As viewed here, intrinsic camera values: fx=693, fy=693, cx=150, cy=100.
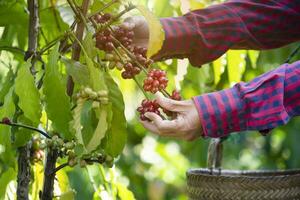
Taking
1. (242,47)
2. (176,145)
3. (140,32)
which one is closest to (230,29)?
(242,47)

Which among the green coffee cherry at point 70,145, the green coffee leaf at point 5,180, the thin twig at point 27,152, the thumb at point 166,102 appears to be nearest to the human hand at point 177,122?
the thumb at point 166,102

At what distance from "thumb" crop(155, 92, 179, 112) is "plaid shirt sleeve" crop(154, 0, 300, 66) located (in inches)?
11.8

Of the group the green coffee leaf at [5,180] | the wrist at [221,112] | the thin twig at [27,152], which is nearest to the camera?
the wrist at [221,112]

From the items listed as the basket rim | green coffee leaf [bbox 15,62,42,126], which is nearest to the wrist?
green coffee leaf [bbox 15,62,42,126]

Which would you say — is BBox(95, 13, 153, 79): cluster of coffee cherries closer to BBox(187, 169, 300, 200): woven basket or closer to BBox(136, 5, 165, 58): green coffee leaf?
BBox(136, 5, 165, 58): green coffee leaf

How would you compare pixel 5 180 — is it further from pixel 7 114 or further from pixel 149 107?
pixel 149 107

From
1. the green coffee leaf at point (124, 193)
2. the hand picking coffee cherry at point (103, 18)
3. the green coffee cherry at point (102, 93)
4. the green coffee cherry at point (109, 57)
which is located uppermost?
the hand picking coffee cherry at point (103, 18)

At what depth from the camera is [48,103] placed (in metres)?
0.95

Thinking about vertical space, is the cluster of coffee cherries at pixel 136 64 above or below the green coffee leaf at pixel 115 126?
above

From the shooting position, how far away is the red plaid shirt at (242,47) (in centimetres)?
100

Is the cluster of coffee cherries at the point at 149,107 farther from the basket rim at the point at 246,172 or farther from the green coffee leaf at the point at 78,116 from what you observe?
the basket rim at the point at 246,172

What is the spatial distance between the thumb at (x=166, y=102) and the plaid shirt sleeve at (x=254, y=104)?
64mm

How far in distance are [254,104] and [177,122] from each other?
13 centimetres

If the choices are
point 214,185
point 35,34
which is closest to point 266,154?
point 214,185
